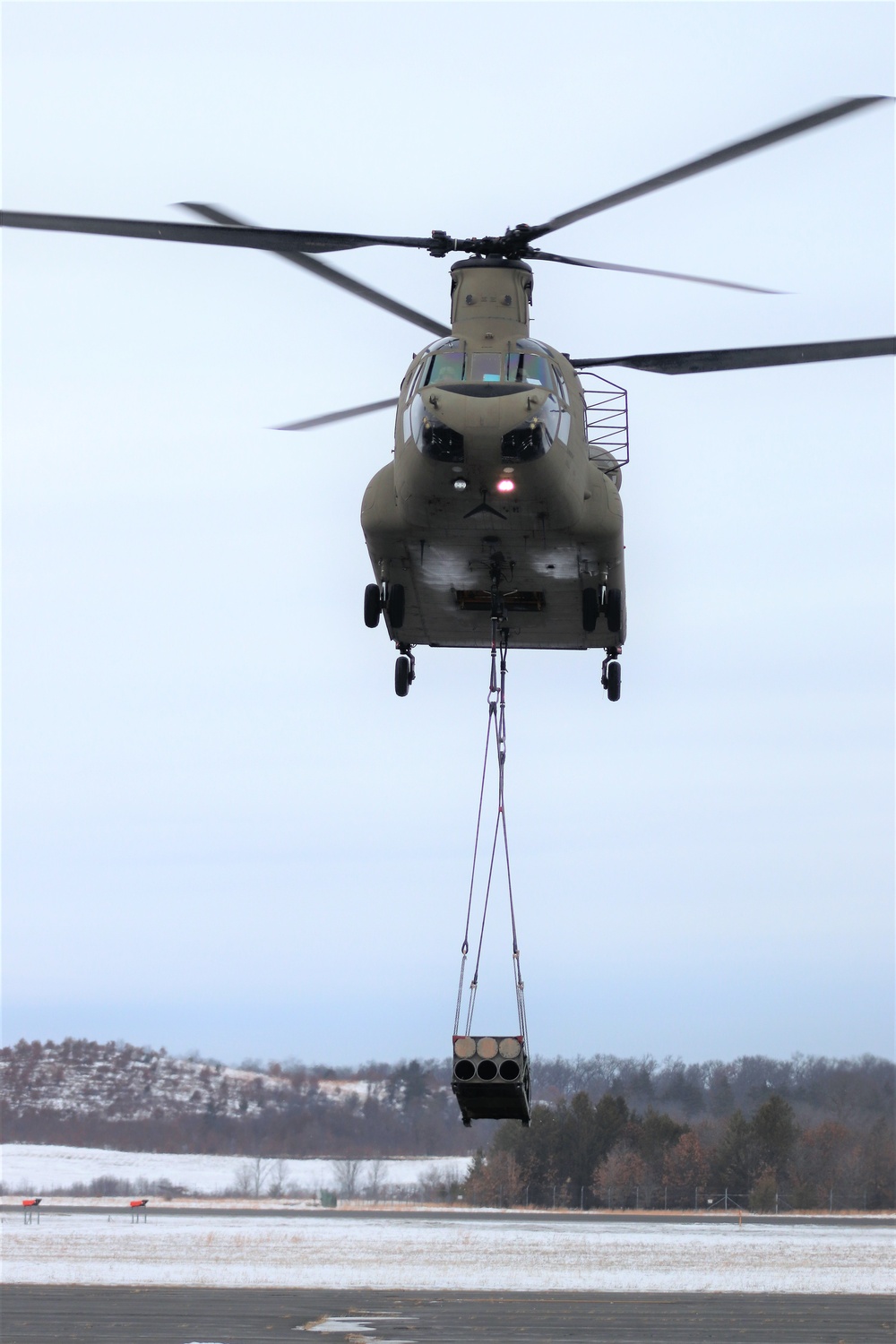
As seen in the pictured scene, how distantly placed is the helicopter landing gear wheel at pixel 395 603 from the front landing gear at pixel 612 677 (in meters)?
3.00

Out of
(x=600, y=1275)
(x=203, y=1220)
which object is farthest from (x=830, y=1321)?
(x=203, y=1220)

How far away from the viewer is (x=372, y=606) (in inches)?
703

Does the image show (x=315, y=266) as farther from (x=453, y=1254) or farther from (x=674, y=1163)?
(x=674, y=1163)

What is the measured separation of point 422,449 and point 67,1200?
6473cm

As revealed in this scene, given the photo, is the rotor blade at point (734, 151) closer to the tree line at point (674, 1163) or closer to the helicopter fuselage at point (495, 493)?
the helicopter fuselage at point (495, 493)

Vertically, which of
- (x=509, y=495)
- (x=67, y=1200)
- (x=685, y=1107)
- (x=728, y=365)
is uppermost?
(x=728, y=365)

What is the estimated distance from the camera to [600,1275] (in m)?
36.8

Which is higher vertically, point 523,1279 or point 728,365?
point 728,365

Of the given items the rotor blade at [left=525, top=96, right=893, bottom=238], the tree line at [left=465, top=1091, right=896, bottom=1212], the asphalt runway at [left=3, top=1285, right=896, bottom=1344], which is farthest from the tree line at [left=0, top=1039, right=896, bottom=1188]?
the rotor blade at [left=525, top=96, right=893, bottom=238]

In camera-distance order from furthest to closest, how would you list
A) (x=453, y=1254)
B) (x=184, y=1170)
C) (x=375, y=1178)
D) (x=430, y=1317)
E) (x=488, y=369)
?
(x=184, y=1170), (x=375, y=1178), (x=453, y=1254), (x=430, y=1317), (x=488, y=369)

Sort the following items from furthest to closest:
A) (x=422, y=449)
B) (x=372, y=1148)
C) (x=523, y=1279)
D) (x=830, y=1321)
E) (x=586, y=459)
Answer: (x=372, y=1148)
(x=523, y=1279)
(x=830, y=1321)
(x=586, y=459)
(x=422, y=449)

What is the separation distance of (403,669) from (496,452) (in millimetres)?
5081

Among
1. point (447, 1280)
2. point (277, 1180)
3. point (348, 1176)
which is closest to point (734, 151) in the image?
point (447, 1280)

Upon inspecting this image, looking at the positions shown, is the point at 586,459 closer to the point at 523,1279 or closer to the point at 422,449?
the point at 422,449
